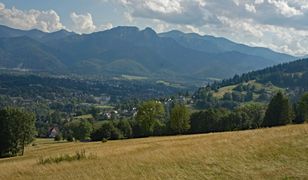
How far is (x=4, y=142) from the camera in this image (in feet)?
271

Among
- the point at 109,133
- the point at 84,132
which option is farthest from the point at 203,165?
the point at 84,132

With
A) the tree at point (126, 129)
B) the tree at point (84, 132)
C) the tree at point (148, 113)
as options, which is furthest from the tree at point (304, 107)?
the tree at point (84, 132)

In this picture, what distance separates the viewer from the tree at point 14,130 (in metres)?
81.6

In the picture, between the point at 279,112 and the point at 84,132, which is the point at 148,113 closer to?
the point at 279,112

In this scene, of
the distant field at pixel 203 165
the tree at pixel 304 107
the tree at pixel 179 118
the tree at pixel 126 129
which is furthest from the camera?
the tree at pixel 126 129

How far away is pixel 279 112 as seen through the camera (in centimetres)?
9306

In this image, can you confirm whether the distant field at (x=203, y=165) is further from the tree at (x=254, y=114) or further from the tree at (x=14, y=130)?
the tree at (x=254, y=114)

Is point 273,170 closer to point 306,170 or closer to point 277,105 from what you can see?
point 306,170

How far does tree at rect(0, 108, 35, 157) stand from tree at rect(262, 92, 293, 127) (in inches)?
1973

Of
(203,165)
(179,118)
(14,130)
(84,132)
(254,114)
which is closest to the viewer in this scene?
(203,165)

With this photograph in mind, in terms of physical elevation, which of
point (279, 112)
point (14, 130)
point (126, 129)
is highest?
point (279, 112)

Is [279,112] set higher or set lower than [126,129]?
higher

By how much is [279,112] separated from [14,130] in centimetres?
5487

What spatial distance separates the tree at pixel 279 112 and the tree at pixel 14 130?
50.1 meters
